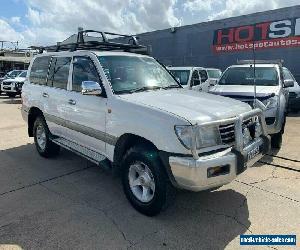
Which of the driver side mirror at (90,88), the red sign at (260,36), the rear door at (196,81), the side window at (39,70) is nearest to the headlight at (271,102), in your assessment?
the driver side mirror at (90,88)

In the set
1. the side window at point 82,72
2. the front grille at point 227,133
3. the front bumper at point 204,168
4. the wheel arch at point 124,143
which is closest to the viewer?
the front bumper at point 204,168

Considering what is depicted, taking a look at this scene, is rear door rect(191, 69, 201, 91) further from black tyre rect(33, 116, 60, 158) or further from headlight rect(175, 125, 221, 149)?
headlight rect(175, 125, 221, 149)

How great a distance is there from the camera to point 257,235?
346 cm

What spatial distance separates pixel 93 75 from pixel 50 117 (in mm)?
1635

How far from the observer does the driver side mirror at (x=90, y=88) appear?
4.12 metres

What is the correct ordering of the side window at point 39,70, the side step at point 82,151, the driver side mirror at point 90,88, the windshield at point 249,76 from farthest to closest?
the windshield at point 249,76 < the side window at point 39,70 < the side step at point 82,151 < the driver side mirror at point 90,88

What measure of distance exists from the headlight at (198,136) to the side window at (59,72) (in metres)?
2.68

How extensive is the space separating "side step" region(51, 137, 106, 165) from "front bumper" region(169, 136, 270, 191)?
1.44 metres

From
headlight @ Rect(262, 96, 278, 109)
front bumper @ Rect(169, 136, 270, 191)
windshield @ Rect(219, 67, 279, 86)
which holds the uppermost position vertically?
windshield @ Rect(219, 67, 279, 86)

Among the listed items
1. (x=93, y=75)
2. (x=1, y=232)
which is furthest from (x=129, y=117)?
(x=1, y=232)

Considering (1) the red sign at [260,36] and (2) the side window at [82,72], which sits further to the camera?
(1) the red sign at [260,36]

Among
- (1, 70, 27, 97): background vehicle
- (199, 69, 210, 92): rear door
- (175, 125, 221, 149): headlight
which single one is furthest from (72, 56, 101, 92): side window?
(1, 70, 27, 97): background vehicle

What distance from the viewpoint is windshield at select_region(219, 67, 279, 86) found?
7.75 m

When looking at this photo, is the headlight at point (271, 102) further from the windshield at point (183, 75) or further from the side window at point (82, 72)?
the windshield at point (183, 75)
